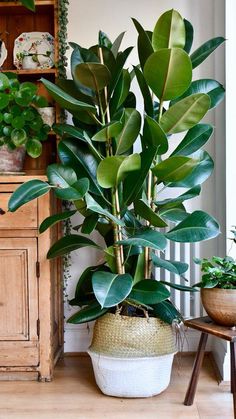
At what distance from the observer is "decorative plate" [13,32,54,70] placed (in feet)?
8.27

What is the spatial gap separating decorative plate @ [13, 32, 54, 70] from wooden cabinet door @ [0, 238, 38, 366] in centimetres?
99

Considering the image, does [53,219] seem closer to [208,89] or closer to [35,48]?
[208,89]

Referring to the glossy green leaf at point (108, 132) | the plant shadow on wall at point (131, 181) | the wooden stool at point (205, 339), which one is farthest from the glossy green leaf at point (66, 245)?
the wooden stool at point (205, 339)

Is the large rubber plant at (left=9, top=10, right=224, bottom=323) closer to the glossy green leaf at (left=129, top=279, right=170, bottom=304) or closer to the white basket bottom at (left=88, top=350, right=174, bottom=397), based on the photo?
the glossy green leaf at (left=129, top=279, right=170, bottom=304)

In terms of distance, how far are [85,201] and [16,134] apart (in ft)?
2.13

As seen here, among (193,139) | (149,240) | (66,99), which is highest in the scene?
(66,99)

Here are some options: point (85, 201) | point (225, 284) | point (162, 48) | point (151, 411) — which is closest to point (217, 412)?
point (151, 411)

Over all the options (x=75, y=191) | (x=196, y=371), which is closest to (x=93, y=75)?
(x=75, y=191)

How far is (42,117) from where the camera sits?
2443 millimetres

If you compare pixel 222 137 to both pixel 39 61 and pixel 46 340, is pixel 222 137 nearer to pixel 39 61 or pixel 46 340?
pixel 39 61

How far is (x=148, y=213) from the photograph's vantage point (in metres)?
1.88

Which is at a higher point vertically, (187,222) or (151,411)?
(187,222)

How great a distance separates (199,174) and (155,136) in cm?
33

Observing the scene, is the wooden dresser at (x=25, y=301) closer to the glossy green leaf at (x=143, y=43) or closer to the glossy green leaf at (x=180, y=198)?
the glossy green leaf at (x=180, y=198)
